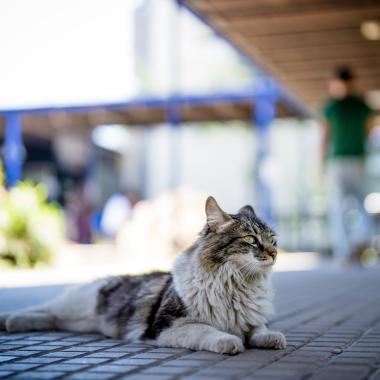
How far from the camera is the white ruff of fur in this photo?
4.34 metres

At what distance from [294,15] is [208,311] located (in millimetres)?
8450

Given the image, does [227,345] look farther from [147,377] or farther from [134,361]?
[147,377]

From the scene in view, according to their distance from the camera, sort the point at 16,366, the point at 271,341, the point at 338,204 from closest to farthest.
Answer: the point at 16,366 < the point at 271,341 < the point at 338,204

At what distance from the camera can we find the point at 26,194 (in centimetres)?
1382

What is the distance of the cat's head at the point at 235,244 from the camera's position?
4348 millimetres

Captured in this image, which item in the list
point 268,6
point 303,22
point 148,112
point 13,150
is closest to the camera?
point 268,6

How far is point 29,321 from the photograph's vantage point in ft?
16.7

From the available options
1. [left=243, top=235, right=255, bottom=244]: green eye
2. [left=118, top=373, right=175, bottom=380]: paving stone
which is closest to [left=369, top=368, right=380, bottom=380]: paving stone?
[left=118, top=373, right=175, bottom=380]: paving stone

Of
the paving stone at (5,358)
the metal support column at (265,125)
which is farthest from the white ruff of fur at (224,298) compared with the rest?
the metal support column at (265,125)

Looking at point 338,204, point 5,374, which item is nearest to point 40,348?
point 5,374

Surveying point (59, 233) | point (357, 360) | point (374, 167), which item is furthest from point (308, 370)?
point (374, 167)

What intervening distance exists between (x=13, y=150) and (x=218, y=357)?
1888 cm

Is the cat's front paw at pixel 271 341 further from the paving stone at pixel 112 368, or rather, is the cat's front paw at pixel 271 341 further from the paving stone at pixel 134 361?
the paving stone at pixel 112 368

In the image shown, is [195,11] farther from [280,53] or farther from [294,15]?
[280,53]
